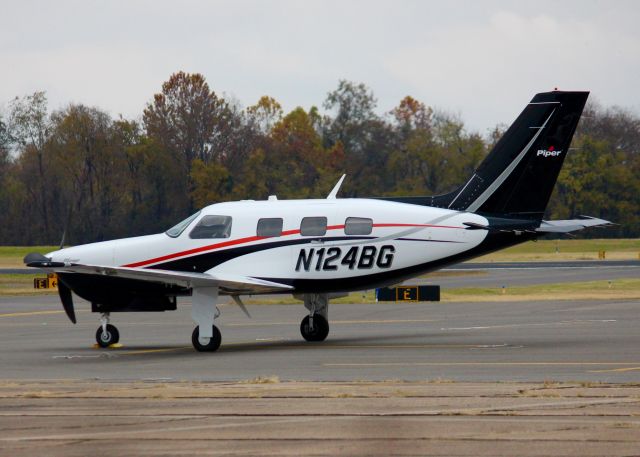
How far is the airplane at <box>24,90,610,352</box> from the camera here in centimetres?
2316

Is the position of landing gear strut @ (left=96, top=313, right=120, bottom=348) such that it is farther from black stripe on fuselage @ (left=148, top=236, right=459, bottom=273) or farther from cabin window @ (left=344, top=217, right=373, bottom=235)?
cabin window @ (left=344, top=217, right=373, bottom=235)

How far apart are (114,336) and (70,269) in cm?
315

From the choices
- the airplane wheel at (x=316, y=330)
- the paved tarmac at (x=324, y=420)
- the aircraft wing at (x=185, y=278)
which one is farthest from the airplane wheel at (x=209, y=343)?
the paved tarmac at (x=324, y=420)

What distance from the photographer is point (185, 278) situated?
897 inches

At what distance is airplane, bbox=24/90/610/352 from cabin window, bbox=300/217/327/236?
0.07ft

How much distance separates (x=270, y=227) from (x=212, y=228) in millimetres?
1240

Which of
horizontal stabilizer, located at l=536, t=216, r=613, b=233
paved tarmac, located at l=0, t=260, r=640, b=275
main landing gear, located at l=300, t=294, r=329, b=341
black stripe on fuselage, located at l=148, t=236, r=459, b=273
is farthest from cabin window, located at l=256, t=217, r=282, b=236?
paved tarmac, located at l=0, t=260, r=640, b=275

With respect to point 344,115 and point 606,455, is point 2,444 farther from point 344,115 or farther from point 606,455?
point 344,115

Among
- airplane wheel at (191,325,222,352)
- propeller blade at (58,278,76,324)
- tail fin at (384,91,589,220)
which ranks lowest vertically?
airplane wheel at (191,325,222,352)

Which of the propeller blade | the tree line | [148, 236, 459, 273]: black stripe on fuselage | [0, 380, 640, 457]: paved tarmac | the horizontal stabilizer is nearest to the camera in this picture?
[0, 380, 640, 457]: paved tarmac

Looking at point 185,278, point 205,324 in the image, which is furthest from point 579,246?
point 185,278

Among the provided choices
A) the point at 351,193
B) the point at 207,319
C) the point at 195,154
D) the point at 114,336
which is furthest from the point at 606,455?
the point at 351,193

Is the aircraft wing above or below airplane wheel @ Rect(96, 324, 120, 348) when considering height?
above

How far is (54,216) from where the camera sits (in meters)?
86.2
